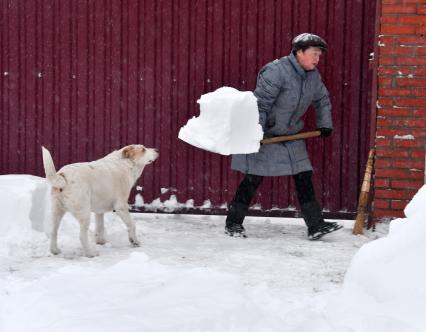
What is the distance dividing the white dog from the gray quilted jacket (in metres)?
0.98

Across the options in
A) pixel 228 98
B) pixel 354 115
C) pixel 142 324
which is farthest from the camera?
pixel 354 115

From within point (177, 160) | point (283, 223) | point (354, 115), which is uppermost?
point (354, 115)

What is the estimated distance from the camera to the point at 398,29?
621cm

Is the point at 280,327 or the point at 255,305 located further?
the point at 255,305

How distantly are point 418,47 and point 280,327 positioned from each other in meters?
3.44

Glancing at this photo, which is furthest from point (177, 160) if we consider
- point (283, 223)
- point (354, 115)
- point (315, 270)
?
point (315, 270)

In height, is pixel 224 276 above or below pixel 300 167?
below

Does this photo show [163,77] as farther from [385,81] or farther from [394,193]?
[394,193]

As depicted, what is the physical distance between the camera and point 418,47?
6.20 metres

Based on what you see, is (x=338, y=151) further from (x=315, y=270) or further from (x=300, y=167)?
(x=315, y=270)

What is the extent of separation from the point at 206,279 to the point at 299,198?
6.81 feet

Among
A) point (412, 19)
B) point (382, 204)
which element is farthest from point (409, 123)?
point (412, 19)

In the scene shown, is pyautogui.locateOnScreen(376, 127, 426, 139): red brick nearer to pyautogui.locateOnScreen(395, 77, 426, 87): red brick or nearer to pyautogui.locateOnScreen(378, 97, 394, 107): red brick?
Result: pyautogui.locateOnScreen(378, 97, 394, 107): red brick

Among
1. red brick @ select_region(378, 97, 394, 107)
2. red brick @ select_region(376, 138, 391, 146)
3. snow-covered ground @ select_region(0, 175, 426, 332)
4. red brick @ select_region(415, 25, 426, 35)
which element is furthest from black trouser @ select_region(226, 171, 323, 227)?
red brick @ select_region(415, 25, 426, 35)
